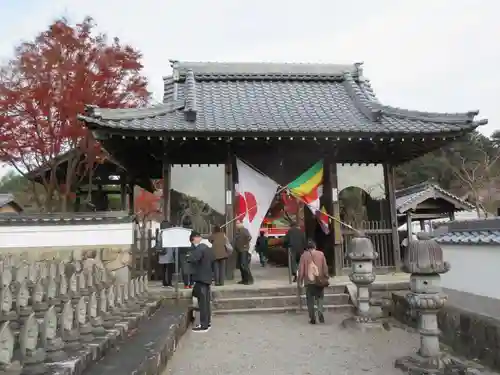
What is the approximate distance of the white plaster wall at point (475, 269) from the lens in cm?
570

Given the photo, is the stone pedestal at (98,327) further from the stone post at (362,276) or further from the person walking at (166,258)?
the person walking at (166,258)

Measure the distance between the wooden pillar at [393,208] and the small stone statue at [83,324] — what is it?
877 centimetres

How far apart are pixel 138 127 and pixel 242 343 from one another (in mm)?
5313

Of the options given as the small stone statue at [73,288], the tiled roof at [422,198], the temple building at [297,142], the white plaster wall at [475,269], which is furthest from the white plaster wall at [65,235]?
the tiled roof at [422,198]

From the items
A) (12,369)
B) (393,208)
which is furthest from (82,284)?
(393,208)

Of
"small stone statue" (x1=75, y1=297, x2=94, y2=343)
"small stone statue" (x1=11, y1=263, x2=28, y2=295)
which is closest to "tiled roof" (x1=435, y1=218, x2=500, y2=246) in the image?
"small stone statue" (x1=75, y1=297, x2=94, y2=343)

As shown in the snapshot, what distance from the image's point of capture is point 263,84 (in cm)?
1430

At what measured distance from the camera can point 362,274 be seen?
26.9 feet

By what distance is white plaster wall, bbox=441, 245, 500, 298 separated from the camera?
570 centimetres

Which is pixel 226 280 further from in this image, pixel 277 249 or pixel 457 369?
pixel 277 249

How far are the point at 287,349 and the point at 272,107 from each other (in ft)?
24.8

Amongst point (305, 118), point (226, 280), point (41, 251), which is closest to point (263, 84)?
point (305, 118)

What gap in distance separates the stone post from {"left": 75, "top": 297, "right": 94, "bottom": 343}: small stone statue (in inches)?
190

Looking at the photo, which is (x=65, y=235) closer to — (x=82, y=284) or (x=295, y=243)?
(x=82, y=284)
